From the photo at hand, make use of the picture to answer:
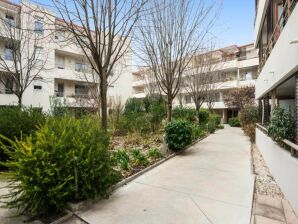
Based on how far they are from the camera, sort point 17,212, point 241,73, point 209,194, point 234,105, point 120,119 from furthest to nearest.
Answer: point 241,73 < point 234,105 < point 120,119 < point 209,194 < point 17,212

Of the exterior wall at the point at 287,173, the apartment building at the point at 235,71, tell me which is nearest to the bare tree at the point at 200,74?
the apartment building at the point at 235,71

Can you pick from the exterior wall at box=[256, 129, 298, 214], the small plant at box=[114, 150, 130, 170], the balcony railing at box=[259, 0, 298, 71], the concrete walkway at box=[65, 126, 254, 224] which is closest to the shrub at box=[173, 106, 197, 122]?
the balcony railing at box=[259, 0, 298, 71]

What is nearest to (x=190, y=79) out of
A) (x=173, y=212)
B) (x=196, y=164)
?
(x=196, y=164)

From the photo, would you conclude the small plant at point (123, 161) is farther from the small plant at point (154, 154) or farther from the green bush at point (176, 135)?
the green bush at point (176, 135)

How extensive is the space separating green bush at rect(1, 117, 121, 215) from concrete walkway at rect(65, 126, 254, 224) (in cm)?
54

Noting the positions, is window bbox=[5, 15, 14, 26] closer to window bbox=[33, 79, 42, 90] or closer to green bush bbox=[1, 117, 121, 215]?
window bbox=[33, 79, 42, 90]

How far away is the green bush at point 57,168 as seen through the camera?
3.87 meters

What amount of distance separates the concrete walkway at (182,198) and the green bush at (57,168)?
540 millimetres

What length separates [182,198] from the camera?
4.88 m

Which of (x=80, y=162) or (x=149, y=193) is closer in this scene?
(x=80, y=162)

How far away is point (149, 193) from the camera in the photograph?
518cm

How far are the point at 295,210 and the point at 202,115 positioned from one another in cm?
1709

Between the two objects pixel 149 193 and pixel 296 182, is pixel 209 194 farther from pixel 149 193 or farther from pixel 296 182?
pixel 296 182

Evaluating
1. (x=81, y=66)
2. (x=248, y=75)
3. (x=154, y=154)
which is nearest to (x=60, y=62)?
(x=81, y=66)
